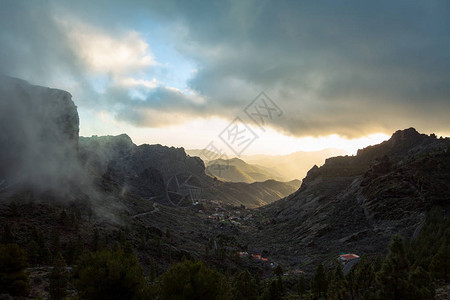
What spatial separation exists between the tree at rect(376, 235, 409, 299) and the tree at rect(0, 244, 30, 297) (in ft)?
109

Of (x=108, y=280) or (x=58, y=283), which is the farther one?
(x=58, y=283)

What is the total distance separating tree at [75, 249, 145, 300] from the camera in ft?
72.2

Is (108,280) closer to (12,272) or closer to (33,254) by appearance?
(12,272)

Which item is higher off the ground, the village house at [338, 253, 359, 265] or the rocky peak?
the rocky peak

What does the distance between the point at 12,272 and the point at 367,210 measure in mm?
89076

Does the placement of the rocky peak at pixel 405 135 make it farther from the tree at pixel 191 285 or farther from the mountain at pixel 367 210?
A: the tree at pixel 191 285

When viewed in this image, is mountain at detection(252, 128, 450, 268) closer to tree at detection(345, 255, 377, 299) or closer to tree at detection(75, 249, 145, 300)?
tree at detection(345, 255, 377, 299)

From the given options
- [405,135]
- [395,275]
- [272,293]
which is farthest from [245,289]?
[405,135]

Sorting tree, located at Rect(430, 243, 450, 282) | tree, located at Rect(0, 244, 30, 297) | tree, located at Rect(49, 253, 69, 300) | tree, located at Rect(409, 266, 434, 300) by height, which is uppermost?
tree, located at Rect(409, 266, 434, 300)

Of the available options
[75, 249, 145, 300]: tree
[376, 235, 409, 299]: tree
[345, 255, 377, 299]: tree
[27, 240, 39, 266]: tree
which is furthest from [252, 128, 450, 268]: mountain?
[27, 240, 39, 266]: tree

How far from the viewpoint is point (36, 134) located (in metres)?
121

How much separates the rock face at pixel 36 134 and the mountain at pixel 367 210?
96.3m

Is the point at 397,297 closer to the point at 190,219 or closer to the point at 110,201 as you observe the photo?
the point at 110,201

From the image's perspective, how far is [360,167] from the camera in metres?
138
